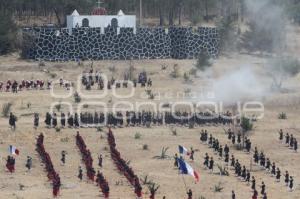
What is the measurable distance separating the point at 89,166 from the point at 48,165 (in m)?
1.82

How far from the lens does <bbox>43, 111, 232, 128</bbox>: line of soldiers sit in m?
36.8

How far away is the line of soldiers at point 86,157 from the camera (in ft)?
86.8

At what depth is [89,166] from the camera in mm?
27312

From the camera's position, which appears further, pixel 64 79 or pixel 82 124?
pixel 64 79

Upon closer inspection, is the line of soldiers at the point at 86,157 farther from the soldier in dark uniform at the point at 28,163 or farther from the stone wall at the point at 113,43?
the stone wall at the point at 113,43

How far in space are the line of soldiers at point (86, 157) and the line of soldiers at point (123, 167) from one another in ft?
3.73

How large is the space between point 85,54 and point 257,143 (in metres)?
27.1

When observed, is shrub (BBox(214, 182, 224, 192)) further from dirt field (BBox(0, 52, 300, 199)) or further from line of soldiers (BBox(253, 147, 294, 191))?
line of soldiers (BBox(253, 147, 294, 191))

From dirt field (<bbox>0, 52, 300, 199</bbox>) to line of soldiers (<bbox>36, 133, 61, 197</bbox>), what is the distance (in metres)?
0.25

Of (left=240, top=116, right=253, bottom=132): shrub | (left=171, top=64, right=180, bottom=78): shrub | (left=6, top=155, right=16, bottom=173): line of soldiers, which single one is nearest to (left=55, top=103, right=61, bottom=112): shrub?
(left=240, top=116, right=253, bottom=132): shrub

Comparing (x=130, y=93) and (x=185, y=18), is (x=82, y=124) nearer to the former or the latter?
(x=130, y=93)

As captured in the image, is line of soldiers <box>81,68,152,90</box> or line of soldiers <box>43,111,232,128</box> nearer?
line of soldiers <box>43,111,232,128</box>

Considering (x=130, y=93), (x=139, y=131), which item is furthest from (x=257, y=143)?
(x=130, y=93)

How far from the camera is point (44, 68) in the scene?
54.4 m
